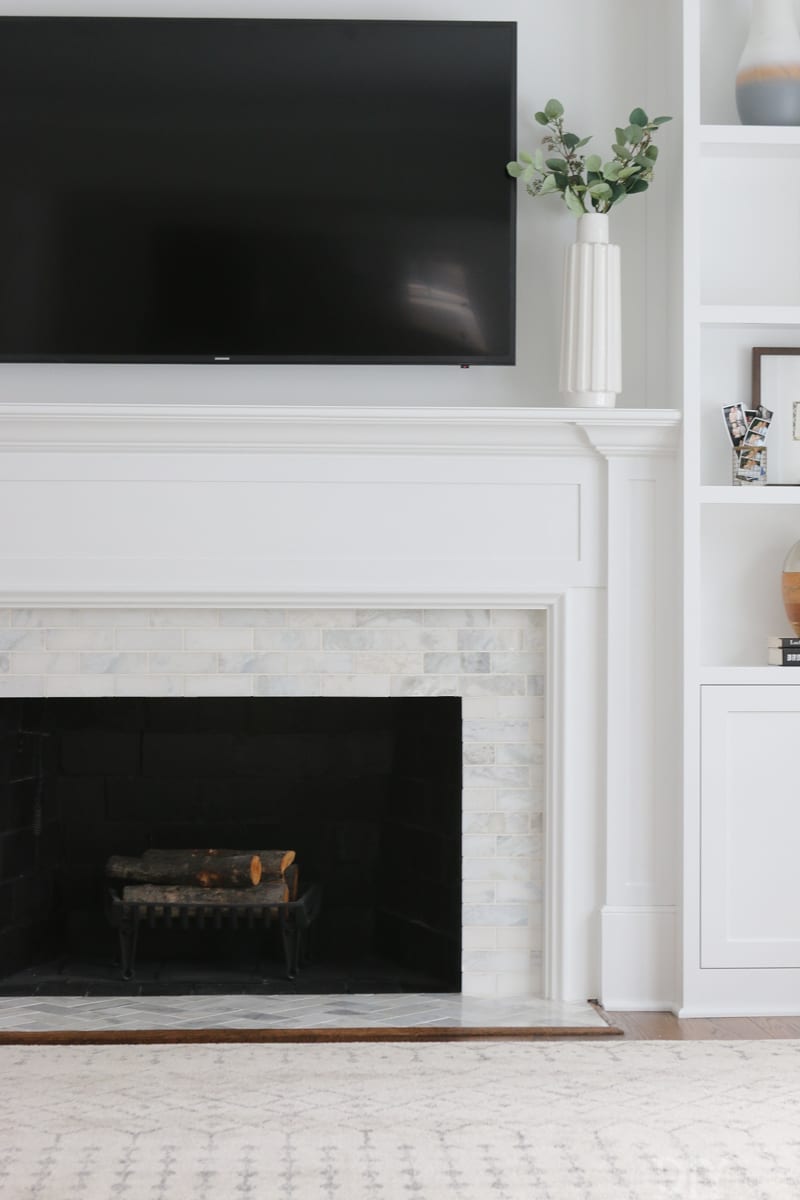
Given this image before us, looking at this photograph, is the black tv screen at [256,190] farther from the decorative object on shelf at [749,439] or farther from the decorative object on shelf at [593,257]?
the decorative object on shelf at [749,439]

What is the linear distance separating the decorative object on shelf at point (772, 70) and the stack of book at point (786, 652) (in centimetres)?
121

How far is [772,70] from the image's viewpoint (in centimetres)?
283

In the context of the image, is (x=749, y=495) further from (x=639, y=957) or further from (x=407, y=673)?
(x=639, y=957)

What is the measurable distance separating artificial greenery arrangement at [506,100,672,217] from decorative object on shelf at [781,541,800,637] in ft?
3.04

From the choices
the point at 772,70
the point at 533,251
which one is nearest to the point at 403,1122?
the point at 533,251

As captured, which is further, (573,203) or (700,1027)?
(573,203)

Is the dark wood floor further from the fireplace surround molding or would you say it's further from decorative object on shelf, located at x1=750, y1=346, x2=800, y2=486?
decorative object on shelf, located at x1=750, y1=346, x2=800, y2=486

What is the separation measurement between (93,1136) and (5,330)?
1775mm

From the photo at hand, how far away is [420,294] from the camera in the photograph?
2854 millimetres

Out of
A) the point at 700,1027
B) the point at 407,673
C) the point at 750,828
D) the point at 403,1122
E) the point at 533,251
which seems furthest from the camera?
the point at 533,251

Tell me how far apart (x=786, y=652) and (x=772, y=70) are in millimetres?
1353

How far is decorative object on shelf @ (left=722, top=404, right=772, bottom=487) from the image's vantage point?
2.84 meters

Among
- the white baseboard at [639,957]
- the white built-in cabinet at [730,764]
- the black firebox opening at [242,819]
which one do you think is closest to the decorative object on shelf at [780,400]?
the white built-in cabinet at [730,764]

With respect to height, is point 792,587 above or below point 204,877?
above
